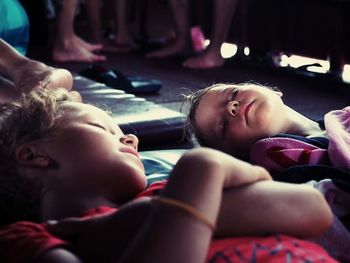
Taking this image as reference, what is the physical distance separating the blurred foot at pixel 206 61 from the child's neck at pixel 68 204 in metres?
2.38

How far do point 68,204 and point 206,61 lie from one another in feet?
7.97

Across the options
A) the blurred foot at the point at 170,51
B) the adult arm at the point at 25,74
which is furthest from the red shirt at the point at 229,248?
the blurred foot at the point at 170,51

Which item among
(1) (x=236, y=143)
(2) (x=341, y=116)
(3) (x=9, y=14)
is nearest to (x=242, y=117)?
(1) (x=236, y=143)

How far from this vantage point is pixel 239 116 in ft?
4.03

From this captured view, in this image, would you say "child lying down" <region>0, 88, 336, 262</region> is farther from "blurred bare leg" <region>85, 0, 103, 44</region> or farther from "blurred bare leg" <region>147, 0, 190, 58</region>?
"blurred bare leg" <region>85, 0, 103, 44</region>

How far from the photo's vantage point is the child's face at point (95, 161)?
818 millimetres

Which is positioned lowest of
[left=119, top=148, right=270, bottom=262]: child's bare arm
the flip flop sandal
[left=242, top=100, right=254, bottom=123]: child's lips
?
the flip flop sandal

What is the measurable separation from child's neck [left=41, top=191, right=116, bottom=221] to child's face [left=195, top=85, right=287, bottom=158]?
0.48 m

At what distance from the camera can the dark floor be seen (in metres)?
2.42

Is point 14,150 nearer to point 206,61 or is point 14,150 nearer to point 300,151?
point 300,151

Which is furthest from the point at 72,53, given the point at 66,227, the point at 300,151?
the point at 66,227

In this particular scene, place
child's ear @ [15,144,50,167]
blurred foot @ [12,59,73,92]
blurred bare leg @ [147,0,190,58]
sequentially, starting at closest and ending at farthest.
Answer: child's ear @ [15,144,50,167] < blurred foot @ [12,59,73,92] < blurred bare leg @ [147,0,190,58]

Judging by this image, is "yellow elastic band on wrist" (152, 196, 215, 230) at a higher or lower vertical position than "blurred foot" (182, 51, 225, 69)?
higher

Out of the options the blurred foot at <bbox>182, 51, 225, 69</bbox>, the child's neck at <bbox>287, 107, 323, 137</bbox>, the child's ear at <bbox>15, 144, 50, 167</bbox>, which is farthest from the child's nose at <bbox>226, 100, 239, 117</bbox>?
the blurred foot at <bbox>182, 51, 225, 69</bbox>
